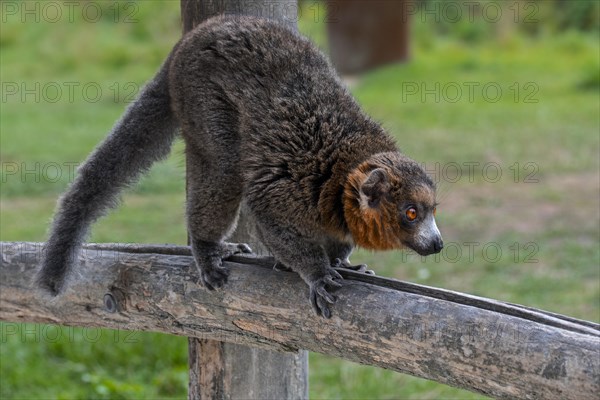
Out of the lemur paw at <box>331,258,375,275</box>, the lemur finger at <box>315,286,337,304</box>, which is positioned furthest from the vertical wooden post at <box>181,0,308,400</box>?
the lemur finger at <box>315,286,337,304</box>

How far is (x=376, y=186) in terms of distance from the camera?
3.78 m

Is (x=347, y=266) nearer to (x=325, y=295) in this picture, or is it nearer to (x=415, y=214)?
(x=415, y=214)

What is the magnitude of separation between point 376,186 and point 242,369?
3.36 ft

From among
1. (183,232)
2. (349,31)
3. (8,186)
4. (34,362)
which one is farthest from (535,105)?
(34,362)

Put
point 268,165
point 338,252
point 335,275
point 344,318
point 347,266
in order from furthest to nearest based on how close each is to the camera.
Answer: point 338,252
point 347,266
point 268,165
point 335,275
point 344,318

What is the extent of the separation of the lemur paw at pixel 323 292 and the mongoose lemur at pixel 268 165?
11cm

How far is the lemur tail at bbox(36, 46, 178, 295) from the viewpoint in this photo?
3980 mm

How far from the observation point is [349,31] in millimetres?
14375

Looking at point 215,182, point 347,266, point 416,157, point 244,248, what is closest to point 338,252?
point 347,266

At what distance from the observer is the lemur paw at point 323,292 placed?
3441mm

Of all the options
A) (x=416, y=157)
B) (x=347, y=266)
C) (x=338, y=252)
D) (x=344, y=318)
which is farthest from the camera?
(x=416, y=157)

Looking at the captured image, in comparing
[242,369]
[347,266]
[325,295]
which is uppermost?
[325,295]

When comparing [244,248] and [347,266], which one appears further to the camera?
[244,248]

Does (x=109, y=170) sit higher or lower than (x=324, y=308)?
higher
